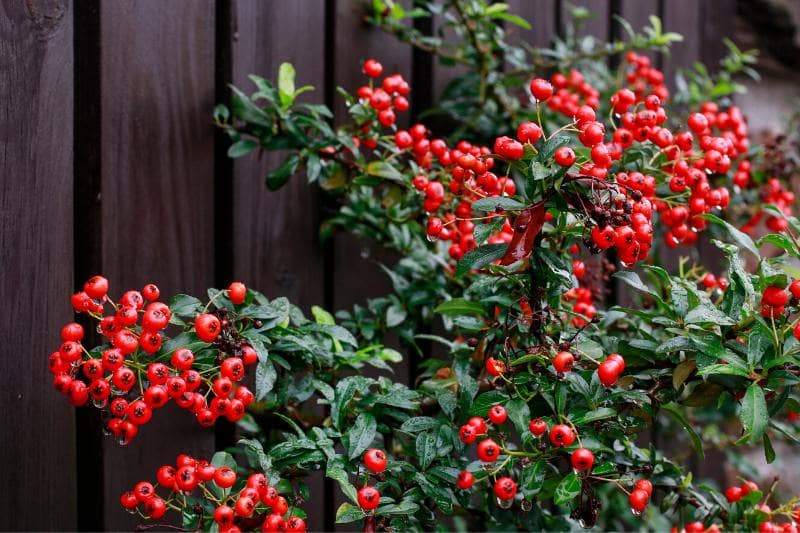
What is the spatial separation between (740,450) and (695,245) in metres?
0.64

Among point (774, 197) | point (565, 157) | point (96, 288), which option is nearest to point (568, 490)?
point (565, 157)

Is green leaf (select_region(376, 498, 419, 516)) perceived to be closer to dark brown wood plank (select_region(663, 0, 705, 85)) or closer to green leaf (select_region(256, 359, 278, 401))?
green leaf (select_region(256, 359, 278, 401))

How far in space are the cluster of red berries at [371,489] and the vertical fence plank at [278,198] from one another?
504 millimetres

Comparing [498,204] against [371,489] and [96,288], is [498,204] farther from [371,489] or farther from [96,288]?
[96,288]

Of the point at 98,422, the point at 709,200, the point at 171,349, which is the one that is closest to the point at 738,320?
the point at 709,200

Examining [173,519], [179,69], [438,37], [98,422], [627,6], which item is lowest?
[173,519]

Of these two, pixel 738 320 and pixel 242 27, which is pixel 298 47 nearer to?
pixel 242 27

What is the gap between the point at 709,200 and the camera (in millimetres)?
1146

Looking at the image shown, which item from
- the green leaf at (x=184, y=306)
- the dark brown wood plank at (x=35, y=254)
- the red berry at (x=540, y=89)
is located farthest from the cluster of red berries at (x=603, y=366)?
the dark brown wood plank at (x=35, y=254)

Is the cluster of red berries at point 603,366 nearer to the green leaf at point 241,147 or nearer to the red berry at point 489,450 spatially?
the red berry at point 489,450

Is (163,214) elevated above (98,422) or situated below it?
above

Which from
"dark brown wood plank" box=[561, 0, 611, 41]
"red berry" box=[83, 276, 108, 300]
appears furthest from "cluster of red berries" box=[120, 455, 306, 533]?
"dark brown wood plank" box=[561, 0, 611, 41]

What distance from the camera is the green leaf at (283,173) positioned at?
1.33m

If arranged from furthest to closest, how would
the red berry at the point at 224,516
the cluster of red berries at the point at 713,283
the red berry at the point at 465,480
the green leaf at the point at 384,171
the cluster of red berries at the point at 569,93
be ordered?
the cluster of red berries at the point at 569,93 → the green leaf at the point at 384,171 → the cluster of red berries at the point at 713,283 → the red berry at the point at 465,480 → the red berry at the point at 224,516
